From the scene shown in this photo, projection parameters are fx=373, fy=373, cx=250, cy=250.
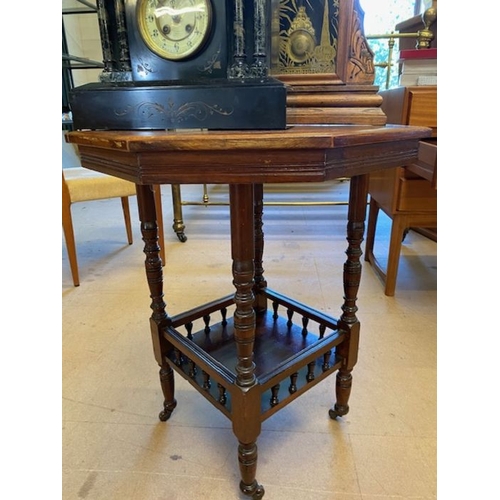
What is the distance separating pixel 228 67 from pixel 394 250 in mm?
1203

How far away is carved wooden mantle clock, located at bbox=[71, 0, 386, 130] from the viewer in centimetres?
57

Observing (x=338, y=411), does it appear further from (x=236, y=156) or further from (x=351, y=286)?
(x=236, y=156)

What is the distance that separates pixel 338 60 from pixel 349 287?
0.49 metres

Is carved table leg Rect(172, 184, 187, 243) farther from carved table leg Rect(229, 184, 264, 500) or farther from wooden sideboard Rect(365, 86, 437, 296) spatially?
carved table leg Rect(229, 184, 264, 500)

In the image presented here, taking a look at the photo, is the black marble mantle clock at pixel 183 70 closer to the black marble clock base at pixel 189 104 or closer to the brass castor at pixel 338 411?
the black marble clock base at pixel 189 104

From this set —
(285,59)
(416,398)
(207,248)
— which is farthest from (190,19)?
(207,248)

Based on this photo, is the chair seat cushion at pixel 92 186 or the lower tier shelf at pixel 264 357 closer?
the lower tier shelf at pixel 264 357

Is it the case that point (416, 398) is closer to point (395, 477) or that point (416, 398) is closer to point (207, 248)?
point (395, 477)

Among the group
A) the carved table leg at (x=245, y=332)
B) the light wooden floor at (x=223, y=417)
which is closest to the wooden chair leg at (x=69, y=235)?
the light wooden floor at (x=223, y=417)

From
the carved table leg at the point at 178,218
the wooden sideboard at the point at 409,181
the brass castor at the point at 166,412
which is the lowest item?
the brass castor at the point at 166,412

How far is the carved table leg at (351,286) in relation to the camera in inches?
32.9

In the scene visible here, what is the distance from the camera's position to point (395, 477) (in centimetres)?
84

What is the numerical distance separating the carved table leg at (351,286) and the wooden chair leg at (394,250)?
723mm

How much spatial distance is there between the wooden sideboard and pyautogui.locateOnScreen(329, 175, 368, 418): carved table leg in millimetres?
486
